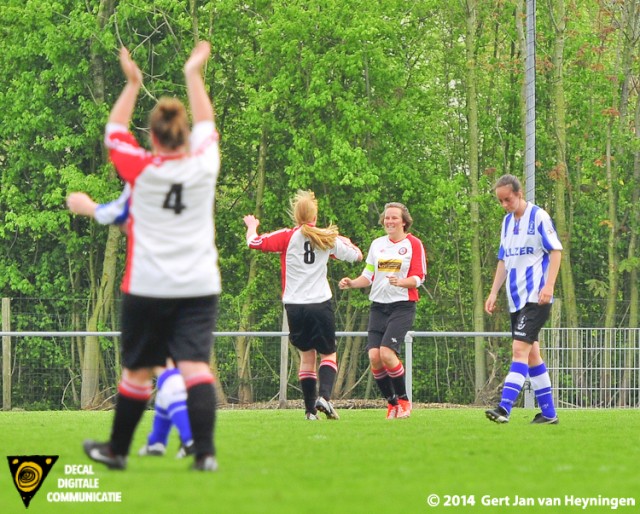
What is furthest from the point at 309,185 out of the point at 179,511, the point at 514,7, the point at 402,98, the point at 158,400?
the point at 179,511

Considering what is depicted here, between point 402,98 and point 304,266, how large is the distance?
53.2 ft

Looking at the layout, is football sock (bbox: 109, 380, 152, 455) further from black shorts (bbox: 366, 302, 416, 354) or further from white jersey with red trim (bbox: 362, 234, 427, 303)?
black shorts (bbox: 366, 302, 416, 354)

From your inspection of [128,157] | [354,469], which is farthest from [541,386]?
[128,157]

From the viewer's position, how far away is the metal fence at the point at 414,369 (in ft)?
66.4

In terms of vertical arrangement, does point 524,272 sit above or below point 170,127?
below

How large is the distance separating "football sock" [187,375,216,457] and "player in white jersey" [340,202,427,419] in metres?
5.98

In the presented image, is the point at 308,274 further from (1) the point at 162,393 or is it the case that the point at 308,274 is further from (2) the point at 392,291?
(1) the point at 162,393

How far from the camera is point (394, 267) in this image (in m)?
12.8

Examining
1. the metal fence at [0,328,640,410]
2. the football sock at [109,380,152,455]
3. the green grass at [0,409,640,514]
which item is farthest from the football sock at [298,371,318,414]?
the metal fence at [0,328,640,410]

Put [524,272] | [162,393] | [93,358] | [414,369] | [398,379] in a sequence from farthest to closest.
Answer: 1. [93,358]
2. [414,369]
3. [398,379]
4. [524,272]
5. [162,393]

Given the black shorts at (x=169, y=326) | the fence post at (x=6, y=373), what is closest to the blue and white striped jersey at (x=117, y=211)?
the black shorts at (x=169, y=326)

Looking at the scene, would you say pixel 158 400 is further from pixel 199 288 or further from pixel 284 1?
pixel 284 1

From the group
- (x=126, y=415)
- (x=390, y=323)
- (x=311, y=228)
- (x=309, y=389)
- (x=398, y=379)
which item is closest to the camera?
(x=126, y=415)

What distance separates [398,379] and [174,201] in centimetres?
673
